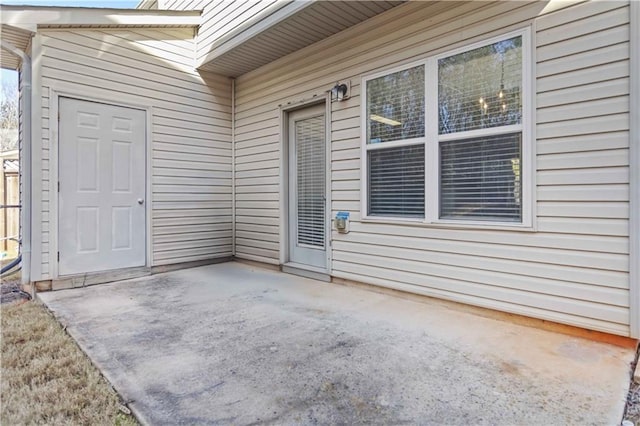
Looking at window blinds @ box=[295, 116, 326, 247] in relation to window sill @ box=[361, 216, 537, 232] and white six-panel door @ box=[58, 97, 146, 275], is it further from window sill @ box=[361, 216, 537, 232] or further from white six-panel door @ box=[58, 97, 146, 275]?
white six-panel door @ box=[58, 97, 146, 275]

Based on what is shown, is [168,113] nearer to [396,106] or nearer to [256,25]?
[256,25]

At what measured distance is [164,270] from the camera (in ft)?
15.8

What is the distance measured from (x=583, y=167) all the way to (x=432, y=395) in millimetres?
1928

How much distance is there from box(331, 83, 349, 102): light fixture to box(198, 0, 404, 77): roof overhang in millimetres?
613

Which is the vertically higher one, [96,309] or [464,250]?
[464,250]

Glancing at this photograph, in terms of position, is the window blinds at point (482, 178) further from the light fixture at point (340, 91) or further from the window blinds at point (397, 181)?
the light fixture at point (340, 91)

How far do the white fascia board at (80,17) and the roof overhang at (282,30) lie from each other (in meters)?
0.68

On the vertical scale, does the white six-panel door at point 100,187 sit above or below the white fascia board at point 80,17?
below

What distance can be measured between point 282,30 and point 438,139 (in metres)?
2.17

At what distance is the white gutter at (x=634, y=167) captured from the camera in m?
2.31

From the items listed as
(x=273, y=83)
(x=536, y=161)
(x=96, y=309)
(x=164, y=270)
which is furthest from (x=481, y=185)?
(x=164, y=270)

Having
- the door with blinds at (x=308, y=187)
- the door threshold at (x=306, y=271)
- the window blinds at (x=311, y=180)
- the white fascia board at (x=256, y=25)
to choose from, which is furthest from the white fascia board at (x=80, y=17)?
the door threshold at (x=306, y=271)

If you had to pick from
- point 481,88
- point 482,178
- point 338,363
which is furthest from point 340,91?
point 338,363

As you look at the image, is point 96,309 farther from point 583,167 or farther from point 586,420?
point 583,167
